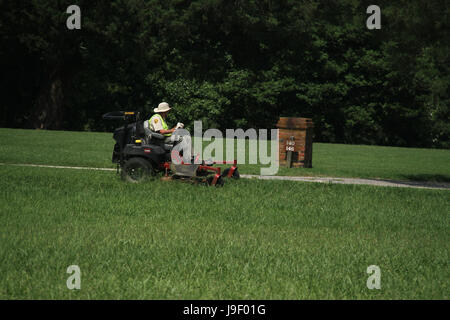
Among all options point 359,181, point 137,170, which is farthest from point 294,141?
point 137,170

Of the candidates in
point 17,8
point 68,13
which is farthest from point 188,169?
point 17,8

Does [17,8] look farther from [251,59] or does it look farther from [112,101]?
[251,59]

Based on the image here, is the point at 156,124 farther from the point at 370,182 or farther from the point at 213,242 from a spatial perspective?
the point at 213,242

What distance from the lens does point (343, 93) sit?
38.0m

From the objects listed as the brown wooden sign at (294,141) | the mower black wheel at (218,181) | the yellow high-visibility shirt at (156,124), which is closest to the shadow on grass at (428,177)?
the brown wooden sign at (294,141)

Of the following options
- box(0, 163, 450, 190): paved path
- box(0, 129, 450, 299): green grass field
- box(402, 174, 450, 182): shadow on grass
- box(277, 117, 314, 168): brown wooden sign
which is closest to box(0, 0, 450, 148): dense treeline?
box(277, 117, 314, 168): brown wooden sign

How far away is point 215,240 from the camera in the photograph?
6.81 meters

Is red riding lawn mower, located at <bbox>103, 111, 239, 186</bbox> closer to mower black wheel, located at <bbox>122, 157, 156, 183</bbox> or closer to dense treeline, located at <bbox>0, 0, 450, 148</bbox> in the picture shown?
mower black wheel, located at <bbox>122, 157, 156, 183</bbox>

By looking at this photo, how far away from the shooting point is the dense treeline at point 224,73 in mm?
36656

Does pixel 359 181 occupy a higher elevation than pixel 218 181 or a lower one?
lower

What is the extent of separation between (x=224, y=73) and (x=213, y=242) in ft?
106

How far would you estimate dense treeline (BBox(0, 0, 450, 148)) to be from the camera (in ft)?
120
